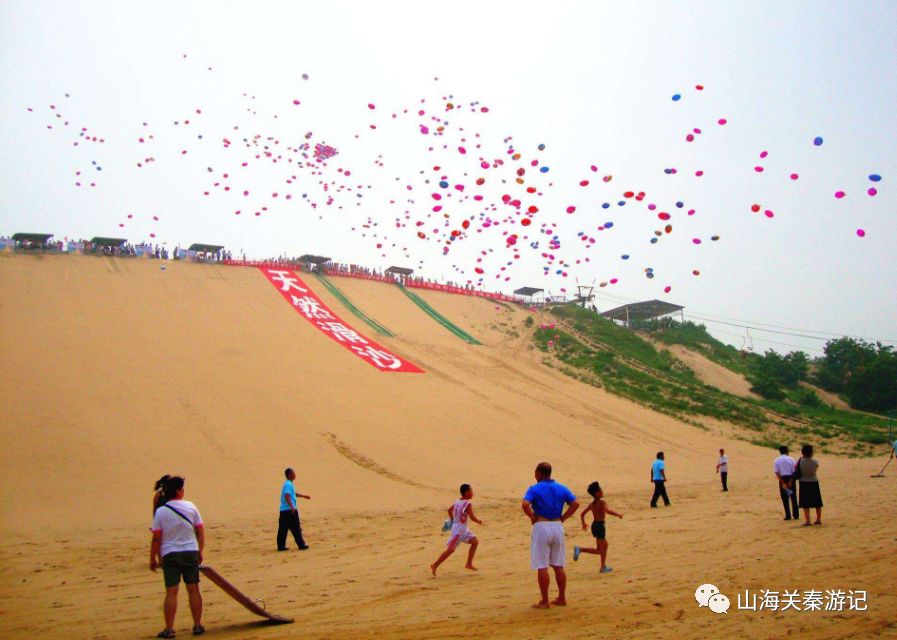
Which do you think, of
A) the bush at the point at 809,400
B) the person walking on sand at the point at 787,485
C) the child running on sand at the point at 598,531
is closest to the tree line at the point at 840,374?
the bush at the point at 809,400

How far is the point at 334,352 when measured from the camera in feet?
102

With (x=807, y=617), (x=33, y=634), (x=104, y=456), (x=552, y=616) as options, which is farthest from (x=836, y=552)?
(x=104, y=456)

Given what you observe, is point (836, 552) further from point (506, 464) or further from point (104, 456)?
point (104, 456)

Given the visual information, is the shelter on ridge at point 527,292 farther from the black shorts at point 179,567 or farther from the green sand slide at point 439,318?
the black shorts at point 179,567

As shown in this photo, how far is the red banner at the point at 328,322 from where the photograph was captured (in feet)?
104

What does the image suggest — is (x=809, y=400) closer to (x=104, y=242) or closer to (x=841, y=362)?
(x=841, y=362)

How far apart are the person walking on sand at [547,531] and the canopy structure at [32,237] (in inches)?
1430

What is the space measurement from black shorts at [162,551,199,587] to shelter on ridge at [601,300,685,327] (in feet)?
159

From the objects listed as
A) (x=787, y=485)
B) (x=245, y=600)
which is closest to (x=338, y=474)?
(x=787, y=485)

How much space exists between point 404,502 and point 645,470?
365 inches

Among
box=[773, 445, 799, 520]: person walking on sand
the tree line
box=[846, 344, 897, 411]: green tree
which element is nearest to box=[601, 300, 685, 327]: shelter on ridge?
the tree line

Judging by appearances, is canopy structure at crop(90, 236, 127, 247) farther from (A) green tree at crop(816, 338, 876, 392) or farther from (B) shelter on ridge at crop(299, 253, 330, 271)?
(A) green tree at crop(816, 338, 876, 392)

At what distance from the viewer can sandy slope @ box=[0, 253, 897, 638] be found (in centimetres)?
765

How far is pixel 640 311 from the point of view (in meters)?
54.6
